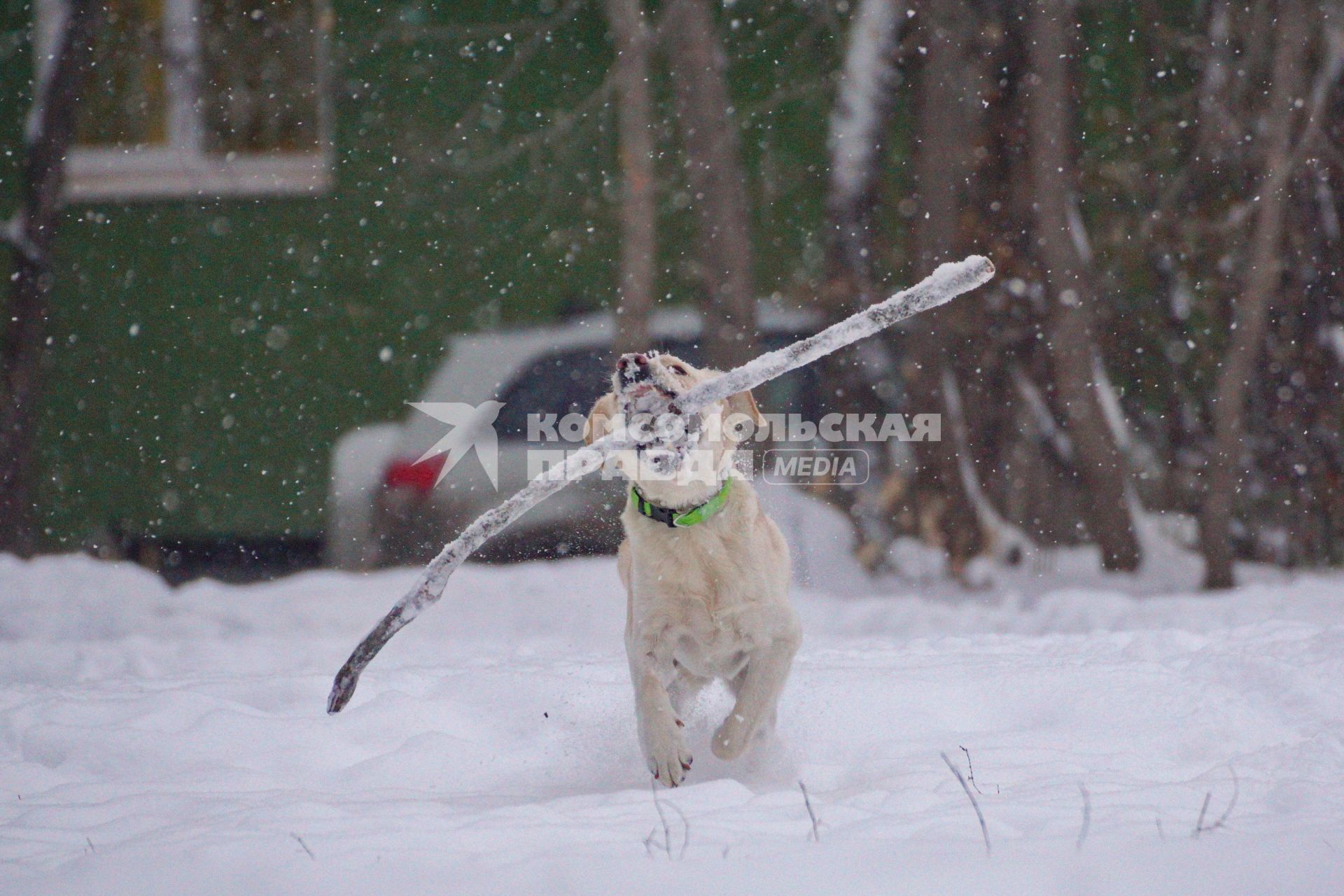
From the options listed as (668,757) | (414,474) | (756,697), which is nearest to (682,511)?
(756,697)

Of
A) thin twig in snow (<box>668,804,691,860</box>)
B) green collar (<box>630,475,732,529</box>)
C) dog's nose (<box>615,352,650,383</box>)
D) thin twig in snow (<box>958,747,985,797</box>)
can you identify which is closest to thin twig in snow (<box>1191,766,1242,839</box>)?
thin twig in snow (<box>958,747,985,797</box>)

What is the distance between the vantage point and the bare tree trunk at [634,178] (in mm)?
7191

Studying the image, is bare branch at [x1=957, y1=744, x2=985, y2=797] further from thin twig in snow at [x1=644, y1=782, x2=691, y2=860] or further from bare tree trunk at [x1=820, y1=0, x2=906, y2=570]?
bare tree trunk at [x1=820, y1=0, x2=906, y2=570]

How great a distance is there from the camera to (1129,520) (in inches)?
285

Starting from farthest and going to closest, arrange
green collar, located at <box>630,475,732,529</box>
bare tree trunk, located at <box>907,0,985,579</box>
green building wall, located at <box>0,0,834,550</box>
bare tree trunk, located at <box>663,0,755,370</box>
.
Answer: green building wall, located at <box>0,0,834,550</box> < bare tree trunk, located at <box>907,0,985,579</box> < bare tree trunk, located at <box>663,0,755,370</box> < green collar, located at <box>630,475,732,529</box>

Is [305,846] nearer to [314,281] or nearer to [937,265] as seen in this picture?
[937,265]

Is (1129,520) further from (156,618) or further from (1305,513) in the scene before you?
(156,618)

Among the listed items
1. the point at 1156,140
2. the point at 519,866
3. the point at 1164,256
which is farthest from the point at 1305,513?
the point at 519,866

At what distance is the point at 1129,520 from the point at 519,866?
5762mm

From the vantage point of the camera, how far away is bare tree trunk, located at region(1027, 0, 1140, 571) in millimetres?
7012

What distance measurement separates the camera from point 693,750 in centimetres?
412

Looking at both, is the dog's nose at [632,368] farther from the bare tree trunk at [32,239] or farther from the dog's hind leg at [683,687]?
the bare tree trunk at [32,239]

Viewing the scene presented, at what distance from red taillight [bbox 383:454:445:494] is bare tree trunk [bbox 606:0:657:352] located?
49.0 inches

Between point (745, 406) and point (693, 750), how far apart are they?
1.15m
